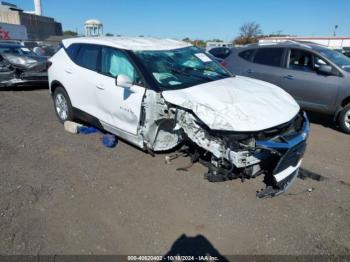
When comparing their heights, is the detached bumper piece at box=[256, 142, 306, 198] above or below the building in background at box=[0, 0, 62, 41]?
below

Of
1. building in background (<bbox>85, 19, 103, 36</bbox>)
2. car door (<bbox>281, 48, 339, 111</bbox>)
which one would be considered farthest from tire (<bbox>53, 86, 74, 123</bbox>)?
building in background (<bbox>85, 19, 103, 36</bbox>)

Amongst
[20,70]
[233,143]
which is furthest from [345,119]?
[20,70]

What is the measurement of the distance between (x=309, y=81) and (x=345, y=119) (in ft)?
3.45

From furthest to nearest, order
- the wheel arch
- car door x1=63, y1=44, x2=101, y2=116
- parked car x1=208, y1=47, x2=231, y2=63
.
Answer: parked car x1=208, y1=47, x2=231, y2=63 → the wheel arch → car door x1=63, y1=44, x2=101, y2=116

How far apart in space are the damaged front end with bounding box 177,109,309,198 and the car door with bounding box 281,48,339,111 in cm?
270

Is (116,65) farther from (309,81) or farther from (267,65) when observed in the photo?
(309,81)

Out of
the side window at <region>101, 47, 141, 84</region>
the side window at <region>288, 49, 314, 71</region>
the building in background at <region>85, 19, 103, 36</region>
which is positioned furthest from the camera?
the building in background at <region>85, 19, 103, 36</region>

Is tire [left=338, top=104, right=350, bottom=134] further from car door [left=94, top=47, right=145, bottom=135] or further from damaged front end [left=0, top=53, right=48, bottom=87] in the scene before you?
damaged front end [left=0, top=53, right=48, bottom=87]

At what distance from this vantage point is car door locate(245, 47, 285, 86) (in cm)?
686

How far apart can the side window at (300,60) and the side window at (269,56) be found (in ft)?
0.85

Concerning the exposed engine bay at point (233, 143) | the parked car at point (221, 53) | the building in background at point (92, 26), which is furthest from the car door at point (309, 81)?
the building in background at point (92, 26)

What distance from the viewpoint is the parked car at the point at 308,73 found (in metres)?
6.00

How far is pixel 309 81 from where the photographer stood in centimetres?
634

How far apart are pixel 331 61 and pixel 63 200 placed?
570 cm
